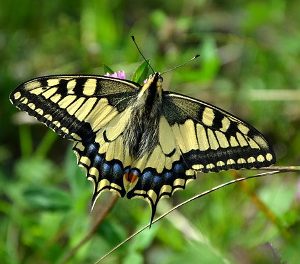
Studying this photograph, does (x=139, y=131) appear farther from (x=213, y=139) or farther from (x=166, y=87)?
(x=166, y=87)

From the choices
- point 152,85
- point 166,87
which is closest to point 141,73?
point 152,85

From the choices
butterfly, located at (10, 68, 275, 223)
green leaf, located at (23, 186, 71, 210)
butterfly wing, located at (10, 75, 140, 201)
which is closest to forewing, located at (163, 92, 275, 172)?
butterfly, located at (10, 68, 275, 223)

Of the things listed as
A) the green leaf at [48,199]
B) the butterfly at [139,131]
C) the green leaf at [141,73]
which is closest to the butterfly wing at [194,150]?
the butterfly at [139,131]

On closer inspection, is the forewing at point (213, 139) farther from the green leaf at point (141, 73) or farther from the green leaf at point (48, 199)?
the green leaf at point (48, 199)

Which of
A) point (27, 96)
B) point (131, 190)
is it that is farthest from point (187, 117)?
point (27, 96)

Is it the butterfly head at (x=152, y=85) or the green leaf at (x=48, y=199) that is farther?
the green leaf at (x=48, y=199)

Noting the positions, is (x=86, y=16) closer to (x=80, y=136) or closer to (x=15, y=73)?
(x=15, y=73)
